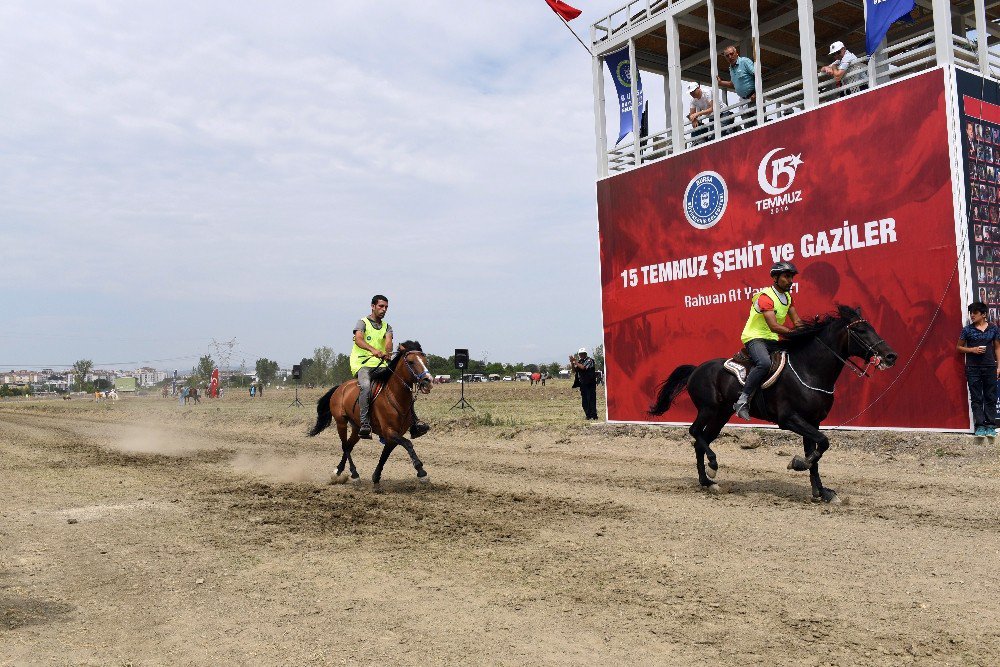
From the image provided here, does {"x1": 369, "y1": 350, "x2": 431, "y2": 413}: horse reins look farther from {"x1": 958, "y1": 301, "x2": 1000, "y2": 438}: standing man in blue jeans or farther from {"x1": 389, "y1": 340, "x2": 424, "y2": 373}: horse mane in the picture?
{"x1": 958, "y1": 301, "x2": 1000, "y2": 438}: standing man in blue jeans

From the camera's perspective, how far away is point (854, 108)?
13.8 meters

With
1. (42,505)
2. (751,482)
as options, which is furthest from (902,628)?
(42,505)

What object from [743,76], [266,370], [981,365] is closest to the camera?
[981,365]

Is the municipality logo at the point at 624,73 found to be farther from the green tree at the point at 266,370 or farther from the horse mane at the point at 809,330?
the green tree at the point at 266,370

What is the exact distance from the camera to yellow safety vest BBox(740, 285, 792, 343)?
29.4 feet

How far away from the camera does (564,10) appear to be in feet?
62.3

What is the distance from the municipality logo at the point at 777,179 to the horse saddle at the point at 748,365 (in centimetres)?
645

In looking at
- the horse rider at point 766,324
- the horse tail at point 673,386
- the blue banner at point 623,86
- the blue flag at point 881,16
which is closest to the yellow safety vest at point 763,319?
the horse rider at point 766,324

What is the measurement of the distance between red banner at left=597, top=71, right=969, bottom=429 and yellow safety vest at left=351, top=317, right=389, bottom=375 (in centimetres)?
806

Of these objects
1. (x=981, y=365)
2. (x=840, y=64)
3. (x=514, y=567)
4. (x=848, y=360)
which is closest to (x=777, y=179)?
(x=840, y=64)

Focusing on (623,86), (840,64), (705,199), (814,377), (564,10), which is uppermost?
(564,10)

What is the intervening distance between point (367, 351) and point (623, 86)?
11750 millimetres

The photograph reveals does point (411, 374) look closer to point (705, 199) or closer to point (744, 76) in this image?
point (705, 199)

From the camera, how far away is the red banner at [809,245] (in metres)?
12.6
